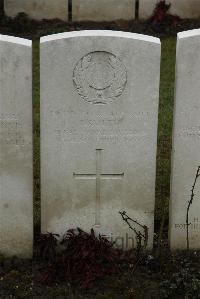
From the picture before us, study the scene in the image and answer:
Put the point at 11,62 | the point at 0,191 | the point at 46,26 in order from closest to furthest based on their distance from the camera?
the point at 11,62 → the point at 0,191 → the point at 46,26

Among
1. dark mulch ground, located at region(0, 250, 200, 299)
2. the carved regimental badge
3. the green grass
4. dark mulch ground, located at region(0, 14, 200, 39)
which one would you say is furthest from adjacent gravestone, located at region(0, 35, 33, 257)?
dark mulch ground, located at region(0, 14, 200, 39)

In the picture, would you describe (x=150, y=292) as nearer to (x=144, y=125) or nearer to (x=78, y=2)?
(x=144, y=125)

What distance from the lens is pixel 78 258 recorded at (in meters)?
5.19

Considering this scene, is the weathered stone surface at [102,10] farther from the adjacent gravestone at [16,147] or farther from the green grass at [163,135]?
the adjacent gravestone at [16,147]

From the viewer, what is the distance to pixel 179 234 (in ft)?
18.2

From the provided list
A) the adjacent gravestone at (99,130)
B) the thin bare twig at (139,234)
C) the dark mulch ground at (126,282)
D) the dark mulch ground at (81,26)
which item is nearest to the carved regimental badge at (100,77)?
the adjacent gravestone at (99,130)

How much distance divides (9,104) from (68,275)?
4.45 feet

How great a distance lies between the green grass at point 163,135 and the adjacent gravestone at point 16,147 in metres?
0.50

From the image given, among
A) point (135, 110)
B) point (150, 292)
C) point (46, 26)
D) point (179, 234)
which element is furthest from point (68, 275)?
point (46, 26)

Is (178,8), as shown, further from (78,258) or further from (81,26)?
(78,258)

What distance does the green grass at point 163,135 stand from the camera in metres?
6.36

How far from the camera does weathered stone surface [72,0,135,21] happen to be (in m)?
12.5

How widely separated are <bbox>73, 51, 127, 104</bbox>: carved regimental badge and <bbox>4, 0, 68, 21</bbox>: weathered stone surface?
7.62 meters

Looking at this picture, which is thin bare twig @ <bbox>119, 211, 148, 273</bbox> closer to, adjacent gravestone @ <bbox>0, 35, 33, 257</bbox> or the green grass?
the green grass
